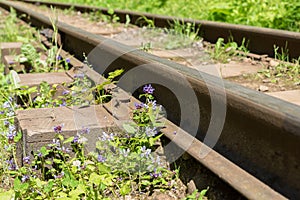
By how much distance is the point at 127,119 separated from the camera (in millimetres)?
2750

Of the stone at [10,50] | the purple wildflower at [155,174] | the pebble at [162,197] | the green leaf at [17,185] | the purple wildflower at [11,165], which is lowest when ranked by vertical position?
the stone at [10,50]

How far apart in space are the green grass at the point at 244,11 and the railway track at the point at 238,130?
2.89 metres

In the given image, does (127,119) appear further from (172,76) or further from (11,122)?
(11,122)

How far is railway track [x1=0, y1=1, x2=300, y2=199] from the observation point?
1.82 metres

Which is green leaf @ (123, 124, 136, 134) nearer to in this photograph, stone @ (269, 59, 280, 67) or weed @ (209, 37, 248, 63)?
stone @ (269, 59, 280, 67)

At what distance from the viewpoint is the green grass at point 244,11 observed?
5426mm

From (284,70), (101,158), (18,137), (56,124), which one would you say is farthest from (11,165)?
(284,70)

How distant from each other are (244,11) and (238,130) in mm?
4583

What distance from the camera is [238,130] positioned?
7.03ft

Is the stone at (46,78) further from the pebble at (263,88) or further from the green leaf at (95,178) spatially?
the green leaf at (95,178)

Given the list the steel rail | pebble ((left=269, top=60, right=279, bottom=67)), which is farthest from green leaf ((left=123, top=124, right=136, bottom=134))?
the steel rail

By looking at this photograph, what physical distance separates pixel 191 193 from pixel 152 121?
1.59ft

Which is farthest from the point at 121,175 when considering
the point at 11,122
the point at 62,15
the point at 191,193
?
the point at 62,15

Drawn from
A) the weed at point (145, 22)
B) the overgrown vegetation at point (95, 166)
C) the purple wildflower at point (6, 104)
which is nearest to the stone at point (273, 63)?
the overgrown vegetation at point (95, 166)
